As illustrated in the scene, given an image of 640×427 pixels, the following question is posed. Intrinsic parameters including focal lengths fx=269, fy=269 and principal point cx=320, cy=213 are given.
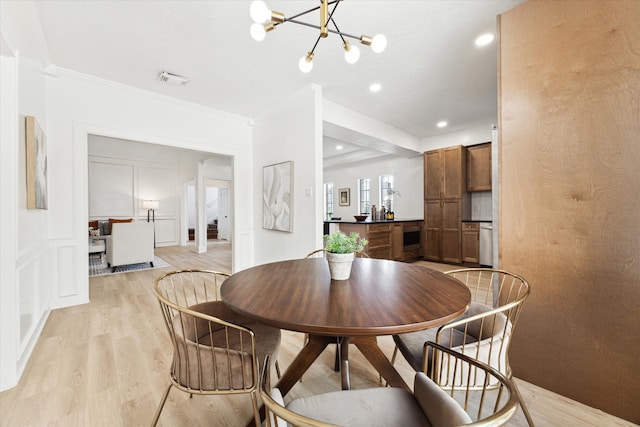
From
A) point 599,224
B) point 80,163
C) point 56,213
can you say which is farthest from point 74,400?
point 599,224

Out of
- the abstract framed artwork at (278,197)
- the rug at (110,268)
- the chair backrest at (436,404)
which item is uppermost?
the abstract framed artwork at (278,197)

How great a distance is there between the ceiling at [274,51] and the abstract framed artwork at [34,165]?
90cm

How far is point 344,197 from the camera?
7.90 m

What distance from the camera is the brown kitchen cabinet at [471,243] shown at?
5.01 meters

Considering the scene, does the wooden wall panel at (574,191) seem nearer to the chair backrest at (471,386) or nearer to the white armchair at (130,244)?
the chair backrest at (471,386)

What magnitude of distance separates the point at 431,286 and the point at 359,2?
212 cm

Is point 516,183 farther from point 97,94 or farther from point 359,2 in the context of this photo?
point 97,94

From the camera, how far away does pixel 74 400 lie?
5.15ft

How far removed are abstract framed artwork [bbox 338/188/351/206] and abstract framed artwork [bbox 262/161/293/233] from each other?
12.7 ft

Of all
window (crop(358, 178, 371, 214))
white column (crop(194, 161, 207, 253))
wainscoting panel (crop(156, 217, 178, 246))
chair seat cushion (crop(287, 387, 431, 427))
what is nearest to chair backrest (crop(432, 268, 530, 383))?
chair seat cushion (crop(287, 387, 431, 427))

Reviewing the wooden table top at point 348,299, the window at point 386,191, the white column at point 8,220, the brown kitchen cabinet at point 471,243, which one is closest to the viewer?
the wooden table top at point 348,299

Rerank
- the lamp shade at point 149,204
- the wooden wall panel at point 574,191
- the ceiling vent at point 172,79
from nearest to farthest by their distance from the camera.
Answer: the wooden wall panel at point 574,191, the ceiling vent at point 172,79, the lamp shade at point 149,204

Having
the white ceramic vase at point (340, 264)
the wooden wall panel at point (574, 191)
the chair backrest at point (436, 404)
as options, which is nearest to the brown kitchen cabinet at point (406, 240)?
the wooden wall panel at point (574, 191)

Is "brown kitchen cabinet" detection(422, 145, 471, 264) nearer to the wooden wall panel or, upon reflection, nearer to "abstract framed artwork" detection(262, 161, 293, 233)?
"abstract framed artwork" detection(262, 161, 293, 233)
